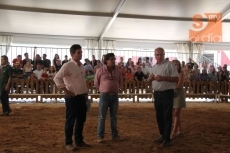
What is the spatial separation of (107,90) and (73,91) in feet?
2.86

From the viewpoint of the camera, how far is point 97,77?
220 inches

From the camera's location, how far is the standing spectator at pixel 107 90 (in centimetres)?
543

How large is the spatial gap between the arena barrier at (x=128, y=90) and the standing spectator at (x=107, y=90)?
8.98 metres

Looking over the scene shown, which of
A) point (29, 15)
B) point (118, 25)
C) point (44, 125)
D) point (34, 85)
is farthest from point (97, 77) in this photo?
point (118, 25)

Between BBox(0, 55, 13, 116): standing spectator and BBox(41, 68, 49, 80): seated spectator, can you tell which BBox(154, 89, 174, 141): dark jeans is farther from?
BBox(41, 68, 49, 80): seated spectator

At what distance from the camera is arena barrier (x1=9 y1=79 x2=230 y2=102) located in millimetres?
14031

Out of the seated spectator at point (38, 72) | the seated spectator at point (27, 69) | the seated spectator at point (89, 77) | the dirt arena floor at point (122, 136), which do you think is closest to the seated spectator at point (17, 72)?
the seated spectator at point (27, 69)

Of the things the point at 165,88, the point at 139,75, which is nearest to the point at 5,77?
the point at 165,88

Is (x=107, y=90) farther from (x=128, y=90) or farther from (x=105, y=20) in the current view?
(x=105, y=20)

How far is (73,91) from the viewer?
4758mm

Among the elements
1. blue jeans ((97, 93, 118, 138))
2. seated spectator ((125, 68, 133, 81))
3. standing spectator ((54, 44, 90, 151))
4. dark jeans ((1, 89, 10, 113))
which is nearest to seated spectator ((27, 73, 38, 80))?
seated spectator ((125, 68, 133, 81))

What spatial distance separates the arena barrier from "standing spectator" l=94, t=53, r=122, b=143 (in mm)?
8982

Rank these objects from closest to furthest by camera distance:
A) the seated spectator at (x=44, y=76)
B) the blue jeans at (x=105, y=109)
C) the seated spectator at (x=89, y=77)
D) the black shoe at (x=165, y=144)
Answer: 1. the black shoe at (x=165, y=144)
2. the blue jeans at (x=105, y=109)
3. the seated spectator at (x=44, y=76)
4. the seated spectator at (x=89, y=77)

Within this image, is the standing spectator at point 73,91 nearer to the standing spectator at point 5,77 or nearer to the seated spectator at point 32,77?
the standing spectator at point 5,77
